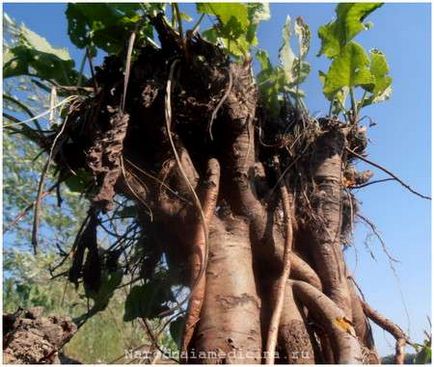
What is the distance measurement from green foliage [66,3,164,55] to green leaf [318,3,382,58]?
0.82m

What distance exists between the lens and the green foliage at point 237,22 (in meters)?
2.00

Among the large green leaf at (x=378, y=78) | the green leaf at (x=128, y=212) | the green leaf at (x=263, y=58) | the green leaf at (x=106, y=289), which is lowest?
the green leaf at (x=106, y=289)

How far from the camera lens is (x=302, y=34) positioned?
241 centimetres

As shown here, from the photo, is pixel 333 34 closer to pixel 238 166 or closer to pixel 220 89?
pixel 220 89

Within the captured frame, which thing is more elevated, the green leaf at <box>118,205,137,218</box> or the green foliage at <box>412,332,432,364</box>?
the green leaf at <box>118,205,137,218</box>

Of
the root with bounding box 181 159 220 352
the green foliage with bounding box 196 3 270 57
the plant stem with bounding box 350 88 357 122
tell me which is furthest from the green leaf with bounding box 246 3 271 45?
the root with bounding box 181 159 220 352

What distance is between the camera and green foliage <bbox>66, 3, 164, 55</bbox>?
6.77 feet

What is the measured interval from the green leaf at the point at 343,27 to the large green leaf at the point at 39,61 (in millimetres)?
1268

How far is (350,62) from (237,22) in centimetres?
57

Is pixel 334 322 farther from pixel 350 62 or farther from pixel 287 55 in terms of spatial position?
pixel 287 55

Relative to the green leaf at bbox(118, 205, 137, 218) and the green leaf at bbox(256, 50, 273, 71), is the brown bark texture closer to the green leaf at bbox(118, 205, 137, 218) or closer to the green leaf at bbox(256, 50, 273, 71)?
the green leaf at bbox(118, 205, 137, 218)

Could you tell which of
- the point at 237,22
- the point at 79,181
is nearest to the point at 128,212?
the point at 79,181

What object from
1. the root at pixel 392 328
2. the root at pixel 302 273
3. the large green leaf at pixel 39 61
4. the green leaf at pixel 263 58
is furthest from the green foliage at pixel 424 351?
the large green leaf at pixel 39 61

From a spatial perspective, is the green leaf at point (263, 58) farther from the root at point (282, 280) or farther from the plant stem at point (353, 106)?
the root at point (282, 280)
